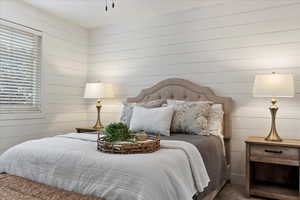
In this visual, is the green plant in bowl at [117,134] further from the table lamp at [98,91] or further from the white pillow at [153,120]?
the table lamp at [98,91]

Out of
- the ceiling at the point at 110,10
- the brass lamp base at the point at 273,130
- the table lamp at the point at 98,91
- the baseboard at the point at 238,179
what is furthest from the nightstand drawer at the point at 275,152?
the table lamp at the point at 98,91

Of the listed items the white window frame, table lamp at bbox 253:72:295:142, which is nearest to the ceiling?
the white window frame

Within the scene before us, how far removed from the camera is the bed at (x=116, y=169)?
135 centimetres

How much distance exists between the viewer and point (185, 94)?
323cm

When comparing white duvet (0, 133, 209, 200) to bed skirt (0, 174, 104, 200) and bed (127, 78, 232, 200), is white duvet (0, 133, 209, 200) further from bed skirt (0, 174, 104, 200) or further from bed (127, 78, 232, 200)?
bed (127, 78, 232, 200)

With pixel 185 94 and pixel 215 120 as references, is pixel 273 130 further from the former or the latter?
pixel 185 94

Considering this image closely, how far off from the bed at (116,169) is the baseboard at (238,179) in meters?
0.80

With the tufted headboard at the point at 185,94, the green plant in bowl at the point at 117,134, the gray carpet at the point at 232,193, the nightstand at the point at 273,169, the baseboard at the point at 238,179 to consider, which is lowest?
the gray carpet at the point at 232,193

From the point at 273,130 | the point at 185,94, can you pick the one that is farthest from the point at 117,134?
the point at 273,130

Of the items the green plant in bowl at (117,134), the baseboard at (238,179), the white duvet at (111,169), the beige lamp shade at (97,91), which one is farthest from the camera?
the beige lamp shade at (97,91)

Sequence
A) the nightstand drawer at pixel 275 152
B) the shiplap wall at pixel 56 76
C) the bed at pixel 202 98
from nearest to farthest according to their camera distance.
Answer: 1. the nightstand drawer at pixel 275 152
2. the bed at pixel 202 98
3. the shiplap wall at pixel 56 76

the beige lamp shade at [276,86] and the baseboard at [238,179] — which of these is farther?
the baseboard at [238,179]

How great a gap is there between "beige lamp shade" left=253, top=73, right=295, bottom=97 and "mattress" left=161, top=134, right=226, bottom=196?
0.72 metres

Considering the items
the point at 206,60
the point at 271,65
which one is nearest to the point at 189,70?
the point at 206,60
